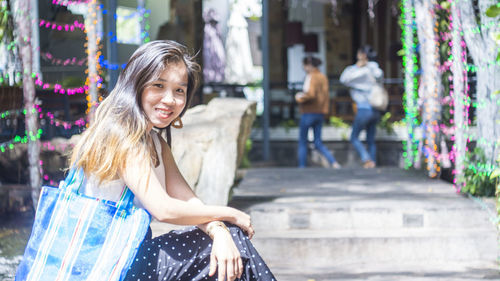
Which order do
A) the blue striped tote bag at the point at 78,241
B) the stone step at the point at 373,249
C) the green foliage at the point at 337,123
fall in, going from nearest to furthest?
the blue striped tote bag at the point at 78,241 → the stone step at the point at 373,249 → the green foliage at the point at 337,123

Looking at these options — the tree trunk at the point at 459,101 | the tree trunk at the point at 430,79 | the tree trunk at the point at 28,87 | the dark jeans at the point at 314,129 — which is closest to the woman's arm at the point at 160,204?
the tree trunk at the point at 28,87

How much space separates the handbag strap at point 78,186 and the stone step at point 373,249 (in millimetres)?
2624

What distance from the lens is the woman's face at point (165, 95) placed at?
9.05ft

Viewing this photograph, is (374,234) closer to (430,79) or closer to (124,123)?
(430,79)

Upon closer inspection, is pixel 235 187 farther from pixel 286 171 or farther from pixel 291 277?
pixel 291 277

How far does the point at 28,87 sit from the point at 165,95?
297 centimetres

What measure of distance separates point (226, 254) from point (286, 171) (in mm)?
6227

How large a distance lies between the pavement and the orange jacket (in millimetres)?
3236

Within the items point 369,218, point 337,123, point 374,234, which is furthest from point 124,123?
point 337,123

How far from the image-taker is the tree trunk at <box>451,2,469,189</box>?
6297mm

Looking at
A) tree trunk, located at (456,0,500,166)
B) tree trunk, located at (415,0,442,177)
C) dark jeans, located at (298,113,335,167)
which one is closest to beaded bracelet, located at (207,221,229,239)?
tree trunk, located at (456,0,500,166)

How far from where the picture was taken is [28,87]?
5.41 meters

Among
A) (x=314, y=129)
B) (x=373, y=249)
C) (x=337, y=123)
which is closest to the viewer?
(x=373, y=249)

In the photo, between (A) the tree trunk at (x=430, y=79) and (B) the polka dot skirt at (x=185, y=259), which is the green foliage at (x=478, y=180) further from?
(B) the polka dot skirt at (x=185, y=259)
